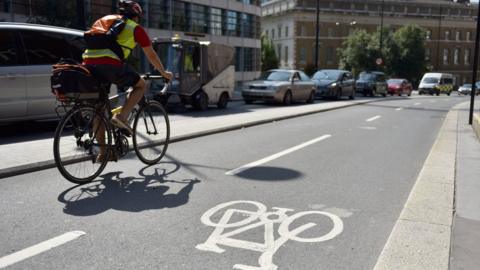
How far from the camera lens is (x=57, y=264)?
140 inches

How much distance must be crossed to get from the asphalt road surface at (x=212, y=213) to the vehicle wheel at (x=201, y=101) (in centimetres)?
931

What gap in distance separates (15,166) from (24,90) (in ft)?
11.8

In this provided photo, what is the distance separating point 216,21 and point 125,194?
40.2 m

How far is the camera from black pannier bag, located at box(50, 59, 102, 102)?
5.57 meters

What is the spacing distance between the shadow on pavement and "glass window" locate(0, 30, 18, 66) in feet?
16.9

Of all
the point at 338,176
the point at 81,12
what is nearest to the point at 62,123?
the point at 338,176

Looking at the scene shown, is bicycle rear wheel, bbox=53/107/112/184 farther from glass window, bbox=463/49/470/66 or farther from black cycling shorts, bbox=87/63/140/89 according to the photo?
glass window, bbox=463/49/470/66

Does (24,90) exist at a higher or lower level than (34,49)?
lower

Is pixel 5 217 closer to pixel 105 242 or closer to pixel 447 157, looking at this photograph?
pixel 105 242

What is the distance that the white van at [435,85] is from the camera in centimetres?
5406

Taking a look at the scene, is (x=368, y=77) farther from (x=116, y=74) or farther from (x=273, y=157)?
(x=116, y=74)

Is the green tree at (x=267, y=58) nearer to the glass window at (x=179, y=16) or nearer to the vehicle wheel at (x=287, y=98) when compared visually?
the glass window at (x=179, y=16)

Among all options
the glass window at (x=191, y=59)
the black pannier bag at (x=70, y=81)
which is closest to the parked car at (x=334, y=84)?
the glass window at (x=191, y=59)

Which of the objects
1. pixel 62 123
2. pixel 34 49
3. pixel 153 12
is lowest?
pixel 62 123
